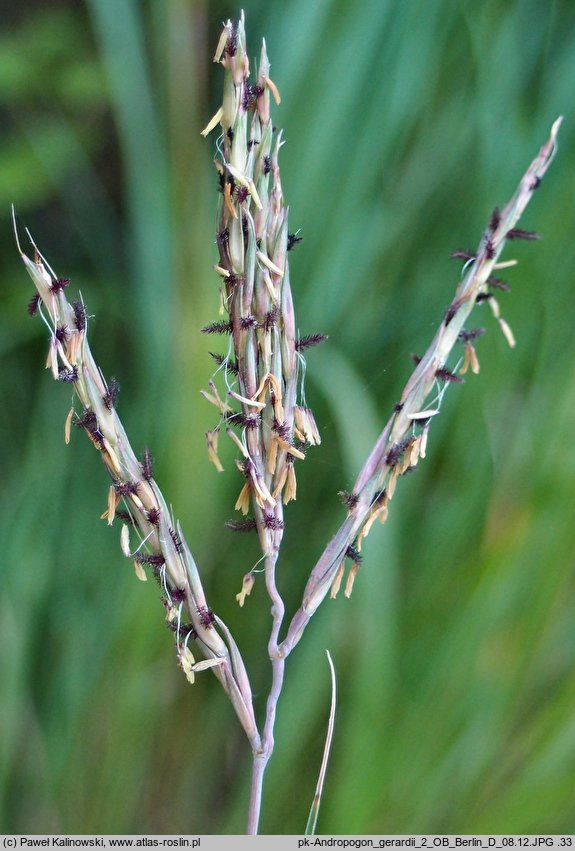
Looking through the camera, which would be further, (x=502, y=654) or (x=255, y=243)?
(x=502, y=654)

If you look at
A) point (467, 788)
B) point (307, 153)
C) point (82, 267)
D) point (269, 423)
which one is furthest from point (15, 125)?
point (467, 788)

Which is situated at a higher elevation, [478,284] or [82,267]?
[82,267]

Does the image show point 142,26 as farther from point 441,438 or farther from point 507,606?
point 507,606

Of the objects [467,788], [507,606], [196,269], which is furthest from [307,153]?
[467,788]

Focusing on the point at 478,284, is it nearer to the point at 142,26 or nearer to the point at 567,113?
the point at 567,113

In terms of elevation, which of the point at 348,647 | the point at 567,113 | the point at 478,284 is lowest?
the point at 348,647

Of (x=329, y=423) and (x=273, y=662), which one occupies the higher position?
(x=329, y=423)
